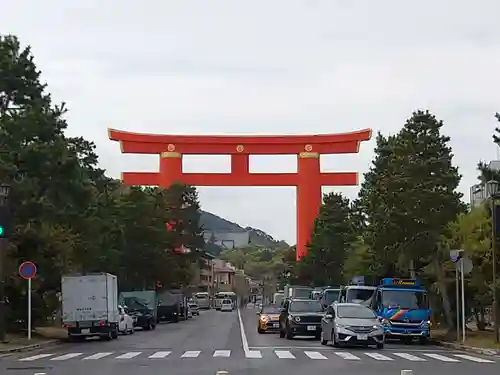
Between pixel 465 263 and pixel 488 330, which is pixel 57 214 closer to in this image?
pixel 465 263

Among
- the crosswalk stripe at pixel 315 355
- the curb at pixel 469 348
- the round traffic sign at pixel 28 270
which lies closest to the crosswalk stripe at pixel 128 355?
the crosswalk stripe at pixel 315 355

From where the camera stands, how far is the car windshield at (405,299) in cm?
3697

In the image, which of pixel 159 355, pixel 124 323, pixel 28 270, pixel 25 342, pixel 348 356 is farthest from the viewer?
pixel 124 323

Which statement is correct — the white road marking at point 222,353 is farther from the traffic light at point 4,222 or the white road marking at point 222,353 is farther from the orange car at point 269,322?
the orange car at point 269,322

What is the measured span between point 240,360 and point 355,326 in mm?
6317

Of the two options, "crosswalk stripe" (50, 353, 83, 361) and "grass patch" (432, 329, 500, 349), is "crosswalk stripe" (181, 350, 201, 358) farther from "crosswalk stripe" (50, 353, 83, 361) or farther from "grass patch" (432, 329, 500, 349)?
"grass patch" (432, 329, 500, 349)

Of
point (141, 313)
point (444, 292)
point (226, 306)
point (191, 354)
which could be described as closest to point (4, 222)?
point (191, 354)

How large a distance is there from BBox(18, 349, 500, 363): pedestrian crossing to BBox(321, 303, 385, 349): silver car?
859 millimetres

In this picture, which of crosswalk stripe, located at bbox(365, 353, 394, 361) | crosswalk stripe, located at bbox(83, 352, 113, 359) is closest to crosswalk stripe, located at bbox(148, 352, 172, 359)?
crosswalk stripe, located at bbox(83, 352, 113, 359)

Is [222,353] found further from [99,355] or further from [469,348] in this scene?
Answer: [469,348]

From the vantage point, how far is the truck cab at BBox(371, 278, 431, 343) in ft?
119

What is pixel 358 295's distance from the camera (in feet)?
141

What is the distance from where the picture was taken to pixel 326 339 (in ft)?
108

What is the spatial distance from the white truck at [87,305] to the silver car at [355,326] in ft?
39.3
